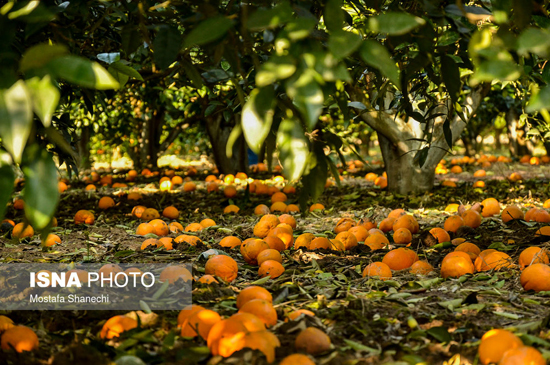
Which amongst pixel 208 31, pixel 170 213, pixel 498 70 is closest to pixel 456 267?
pixel 498 70

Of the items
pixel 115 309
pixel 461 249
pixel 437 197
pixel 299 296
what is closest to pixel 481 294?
pixel 461 249

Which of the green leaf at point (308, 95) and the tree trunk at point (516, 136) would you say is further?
the tree trunk at point (516, 136)

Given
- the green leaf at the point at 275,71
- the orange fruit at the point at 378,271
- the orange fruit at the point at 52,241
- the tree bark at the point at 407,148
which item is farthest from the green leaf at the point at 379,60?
the tree bark at the point at 407,148

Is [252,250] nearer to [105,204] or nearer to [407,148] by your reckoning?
[105,204]

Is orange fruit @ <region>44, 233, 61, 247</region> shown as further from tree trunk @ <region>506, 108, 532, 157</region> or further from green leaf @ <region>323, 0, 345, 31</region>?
tree trunk @ <region>506, 108, 532, 157</region>

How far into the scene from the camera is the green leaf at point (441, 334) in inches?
61.5

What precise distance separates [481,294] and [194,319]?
1.28m

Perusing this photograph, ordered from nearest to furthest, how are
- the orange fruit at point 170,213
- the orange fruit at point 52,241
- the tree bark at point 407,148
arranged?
the orange fruit at point 52,241 < the orange fruit at point 170,213 < the tree bark at point 407,148

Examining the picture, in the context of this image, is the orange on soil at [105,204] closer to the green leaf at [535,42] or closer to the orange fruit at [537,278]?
the orange fruit at [537,278]

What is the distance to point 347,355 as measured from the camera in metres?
1.51

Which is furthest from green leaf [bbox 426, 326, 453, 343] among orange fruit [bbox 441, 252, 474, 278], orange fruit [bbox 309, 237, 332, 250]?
orange fruit [bbox 309, 237, 332, 250]

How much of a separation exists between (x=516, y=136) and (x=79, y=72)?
38.6 feet

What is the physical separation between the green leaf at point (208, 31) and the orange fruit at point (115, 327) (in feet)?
3.49

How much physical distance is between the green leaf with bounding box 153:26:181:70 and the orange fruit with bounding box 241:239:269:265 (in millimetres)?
1617
